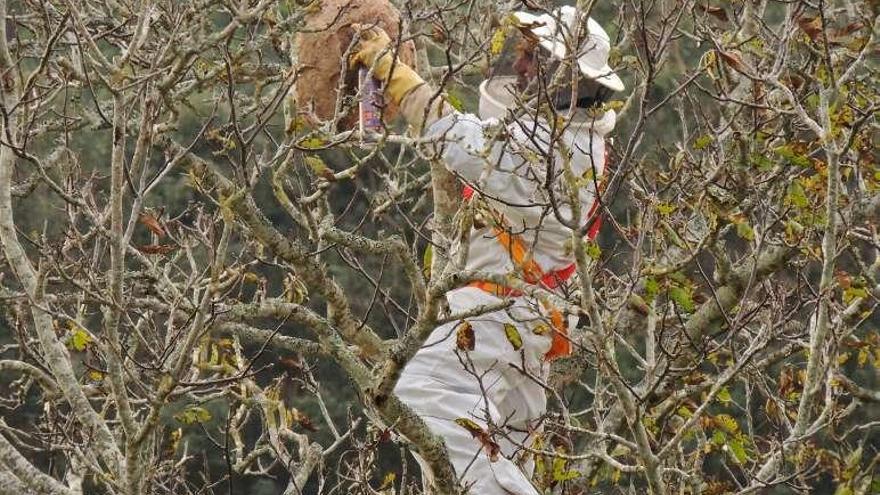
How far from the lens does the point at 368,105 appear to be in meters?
4.57

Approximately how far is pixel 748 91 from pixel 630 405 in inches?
74.4

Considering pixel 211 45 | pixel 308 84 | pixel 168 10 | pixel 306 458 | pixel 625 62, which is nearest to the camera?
pixel 211 45

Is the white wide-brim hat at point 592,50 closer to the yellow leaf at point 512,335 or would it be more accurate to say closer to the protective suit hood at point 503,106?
the protective suit hood at point 503,106

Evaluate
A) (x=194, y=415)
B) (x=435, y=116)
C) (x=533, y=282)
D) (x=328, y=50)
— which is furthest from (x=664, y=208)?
(x=194, y=415)

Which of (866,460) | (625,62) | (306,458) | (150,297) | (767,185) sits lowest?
(866,460)

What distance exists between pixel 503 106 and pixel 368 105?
570mm

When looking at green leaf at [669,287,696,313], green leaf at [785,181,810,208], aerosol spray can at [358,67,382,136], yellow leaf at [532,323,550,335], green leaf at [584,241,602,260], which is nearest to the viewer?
green leaf at [584,241,602,260]

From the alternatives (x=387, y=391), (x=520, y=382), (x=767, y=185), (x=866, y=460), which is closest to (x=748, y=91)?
(x=767, y=185)

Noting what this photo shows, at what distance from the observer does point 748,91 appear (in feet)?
18.5

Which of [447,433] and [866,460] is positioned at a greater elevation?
[447,433]

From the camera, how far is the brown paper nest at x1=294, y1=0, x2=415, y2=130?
4.65 meters

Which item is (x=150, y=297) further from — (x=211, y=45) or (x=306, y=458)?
(x=211, y=45)

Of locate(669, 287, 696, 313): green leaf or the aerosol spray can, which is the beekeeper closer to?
Result: the aerosol spray can

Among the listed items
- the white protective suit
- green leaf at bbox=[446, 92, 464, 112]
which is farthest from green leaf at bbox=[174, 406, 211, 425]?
green leaf at bbox=[446, 92, 464, 112]
